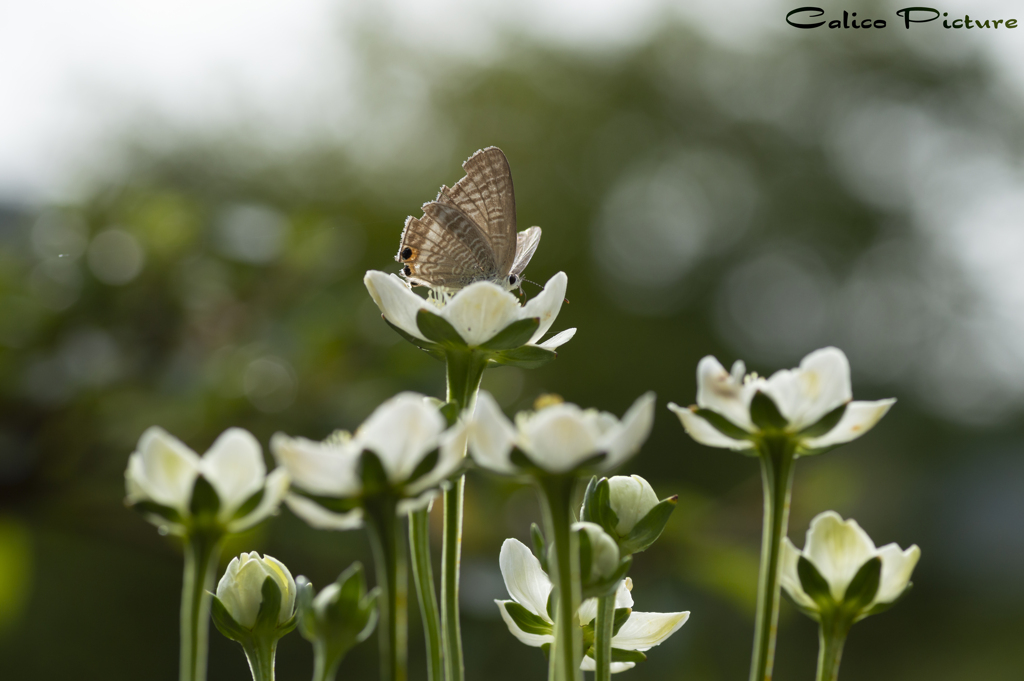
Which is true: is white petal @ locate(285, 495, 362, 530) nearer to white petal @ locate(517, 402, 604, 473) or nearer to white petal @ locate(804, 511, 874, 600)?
white petal @ locate(517, 402, 604, 473)

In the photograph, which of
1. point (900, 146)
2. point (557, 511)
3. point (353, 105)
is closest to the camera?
point (557, 511)

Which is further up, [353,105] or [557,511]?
[353,105]

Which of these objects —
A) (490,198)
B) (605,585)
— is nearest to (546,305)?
(605,585)

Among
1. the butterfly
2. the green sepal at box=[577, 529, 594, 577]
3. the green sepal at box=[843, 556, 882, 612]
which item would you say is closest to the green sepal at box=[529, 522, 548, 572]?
the green sepal at box=[577, 529, 594, 577]

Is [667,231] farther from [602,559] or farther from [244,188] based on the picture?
[602,559]

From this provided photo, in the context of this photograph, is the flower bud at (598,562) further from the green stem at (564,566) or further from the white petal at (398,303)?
the white petal at (398,303)

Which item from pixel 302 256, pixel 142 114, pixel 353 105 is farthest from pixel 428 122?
pixel 302 256
